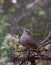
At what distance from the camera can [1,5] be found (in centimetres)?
680

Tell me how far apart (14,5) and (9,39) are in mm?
2776

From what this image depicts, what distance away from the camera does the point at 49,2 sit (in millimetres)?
6434

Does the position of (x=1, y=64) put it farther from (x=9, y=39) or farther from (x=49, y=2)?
(x=49, y=2)

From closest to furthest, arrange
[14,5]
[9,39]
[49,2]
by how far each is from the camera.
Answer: [9,39]
[14,5]
[49,2]

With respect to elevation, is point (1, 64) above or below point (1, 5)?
below

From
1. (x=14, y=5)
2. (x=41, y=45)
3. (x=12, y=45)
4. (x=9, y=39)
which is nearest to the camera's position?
(x=41, y=45)

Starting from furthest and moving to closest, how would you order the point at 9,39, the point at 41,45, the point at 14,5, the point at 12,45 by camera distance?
the point at 14,5 → the point at 9,39 → the point at 12,45 → the point at 41,45

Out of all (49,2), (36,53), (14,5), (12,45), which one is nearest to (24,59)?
(36,53)

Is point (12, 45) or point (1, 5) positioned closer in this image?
point (12, 45)

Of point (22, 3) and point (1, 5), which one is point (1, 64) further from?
point (1, 5)

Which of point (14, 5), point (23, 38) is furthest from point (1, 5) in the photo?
point (23, 38)

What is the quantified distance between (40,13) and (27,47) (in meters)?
4.25

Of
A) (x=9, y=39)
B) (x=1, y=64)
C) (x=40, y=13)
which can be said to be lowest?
(x=1, y=64)

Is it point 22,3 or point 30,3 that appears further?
point 30,3
